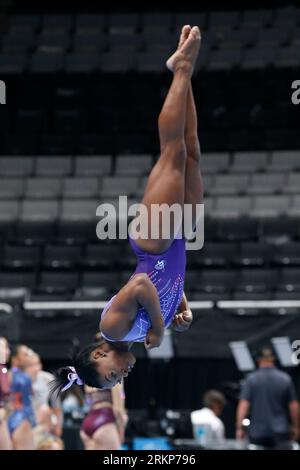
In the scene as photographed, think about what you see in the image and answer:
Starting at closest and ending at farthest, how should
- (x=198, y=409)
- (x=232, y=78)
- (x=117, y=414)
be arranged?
1. (x=117, y=414)
2. (x=198, y=409)
3. (x=232, y=78)

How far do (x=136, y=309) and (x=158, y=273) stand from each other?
1.02 feet

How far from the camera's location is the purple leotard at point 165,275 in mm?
5652

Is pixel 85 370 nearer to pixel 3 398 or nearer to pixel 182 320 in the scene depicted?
pixel 182 320

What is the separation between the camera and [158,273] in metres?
5.71

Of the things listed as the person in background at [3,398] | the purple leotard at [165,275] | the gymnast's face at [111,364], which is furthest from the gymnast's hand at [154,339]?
the person in background at [3,398]

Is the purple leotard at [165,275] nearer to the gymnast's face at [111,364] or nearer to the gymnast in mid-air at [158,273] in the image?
the gymnast in mid-air at [158,273]

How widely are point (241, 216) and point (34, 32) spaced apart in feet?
16.7

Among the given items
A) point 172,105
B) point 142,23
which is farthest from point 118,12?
point 172,105

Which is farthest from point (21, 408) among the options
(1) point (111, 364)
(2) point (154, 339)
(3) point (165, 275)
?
(2) point (154, 339)

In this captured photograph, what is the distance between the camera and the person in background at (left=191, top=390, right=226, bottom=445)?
903 centimetres

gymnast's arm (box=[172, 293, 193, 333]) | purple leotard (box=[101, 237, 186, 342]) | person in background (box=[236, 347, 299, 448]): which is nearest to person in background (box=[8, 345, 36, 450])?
person in background (box=[236, 347, 299, 448])

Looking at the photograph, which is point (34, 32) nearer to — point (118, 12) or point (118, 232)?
point (118, 12)

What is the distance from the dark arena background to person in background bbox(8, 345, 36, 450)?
106 cm

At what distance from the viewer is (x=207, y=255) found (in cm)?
1268
